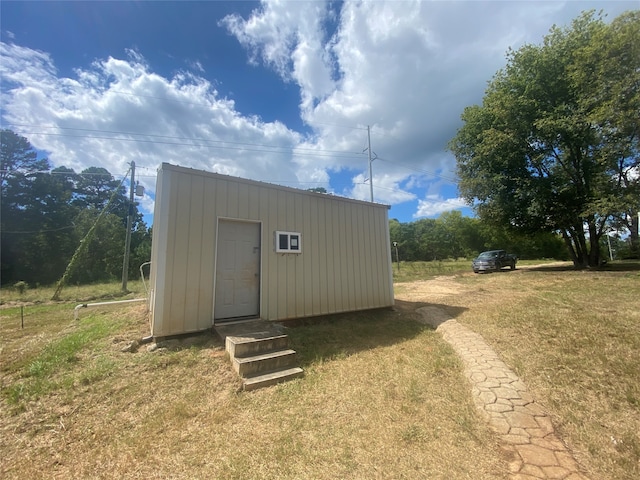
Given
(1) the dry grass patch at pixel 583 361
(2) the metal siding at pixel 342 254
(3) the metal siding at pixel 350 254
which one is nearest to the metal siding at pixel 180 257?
(2) the metal siding at pixel 342 254

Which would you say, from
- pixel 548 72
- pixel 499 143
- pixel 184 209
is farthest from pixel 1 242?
pixel 548 72

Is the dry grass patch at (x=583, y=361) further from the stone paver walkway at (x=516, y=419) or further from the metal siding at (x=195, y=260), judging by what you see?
the metal siding at (x=195, y=260)

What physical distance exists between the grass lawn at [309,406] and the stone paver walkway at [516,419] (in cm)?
12

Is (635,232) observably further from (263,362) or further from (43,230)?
(43,230)

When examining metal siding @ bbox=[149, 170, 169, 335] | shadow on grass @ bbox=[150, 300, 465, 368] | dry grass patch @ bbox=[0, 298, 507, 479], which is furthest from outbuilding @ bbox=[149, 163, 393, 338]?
dry grass patch @ bbox=[0, 298, 507, 479]

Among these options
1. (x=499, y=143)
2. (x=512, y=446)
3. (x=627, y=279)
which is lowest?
(x=512, y=446)

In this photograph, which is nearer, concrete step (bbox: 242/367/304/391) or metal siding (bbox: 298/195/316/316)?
concrete step (bbox: 242/367/304/391)

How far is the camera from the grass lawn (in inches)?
80.3

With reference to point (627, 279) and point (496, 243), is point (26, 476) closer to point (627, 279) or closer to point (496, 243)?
point (627, 279)

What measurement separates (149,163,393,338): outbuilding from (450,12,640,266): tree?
41.6 feet

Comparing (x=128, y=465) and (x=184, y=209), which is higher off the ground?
(x=184, y=209)

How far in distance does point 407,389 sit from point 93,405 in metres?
3.33

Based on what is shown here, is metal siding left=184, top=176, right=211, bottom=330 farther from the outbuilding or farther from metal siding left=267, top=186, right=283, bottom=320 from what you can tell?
metal siding left=267, top=186, right=283, bottom=320

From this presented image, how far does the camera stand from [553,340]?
4293 mm
